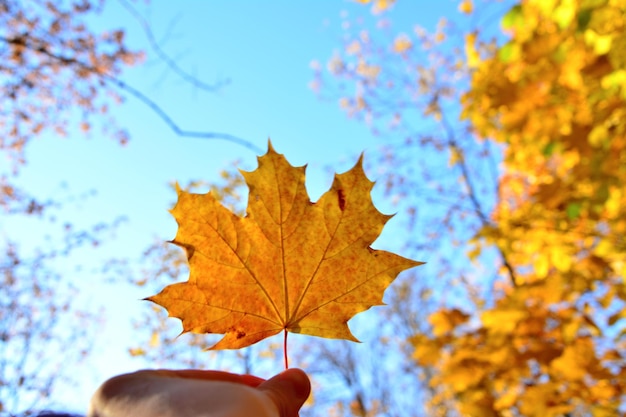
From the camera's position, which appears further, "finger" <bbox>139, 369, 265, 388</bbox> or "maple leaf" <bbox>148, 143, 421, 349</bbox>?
"maple leaf" <bbox>148, 143, 421, 349</bbox>

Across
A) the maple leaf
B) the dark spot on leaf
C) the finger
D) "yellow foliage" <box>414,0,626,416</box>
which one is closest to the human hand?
the finger

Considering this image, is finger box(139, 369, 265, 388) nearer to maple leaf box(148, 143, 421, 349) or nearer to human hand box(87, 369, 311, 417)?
human hand box(87, 369, 311, 417)

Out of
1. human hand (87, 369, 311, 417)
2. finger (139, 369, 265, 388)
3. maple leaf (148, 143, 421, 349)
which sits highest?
maple leaf (148, 143, 421, 349)

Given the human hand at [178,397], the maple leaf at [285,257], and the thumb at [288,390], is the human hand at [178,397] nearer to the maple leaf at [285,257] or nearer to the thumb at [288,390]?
the thumb at [288,390]

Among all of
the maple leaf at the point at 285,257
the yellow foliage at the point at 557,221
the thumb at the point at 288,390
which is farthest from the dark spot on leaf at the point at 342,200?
the yellow foliage at the point at 557,221

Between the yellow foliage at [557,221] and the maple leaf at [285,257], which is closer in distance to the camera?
the maple leaf at [285,257]

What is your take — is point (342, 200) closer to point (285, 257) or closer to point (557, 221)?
point (285, 257)

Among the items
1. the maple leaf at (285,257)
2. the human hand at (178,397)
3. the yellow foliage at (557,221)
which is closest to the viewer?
the human hand at (178,397)
